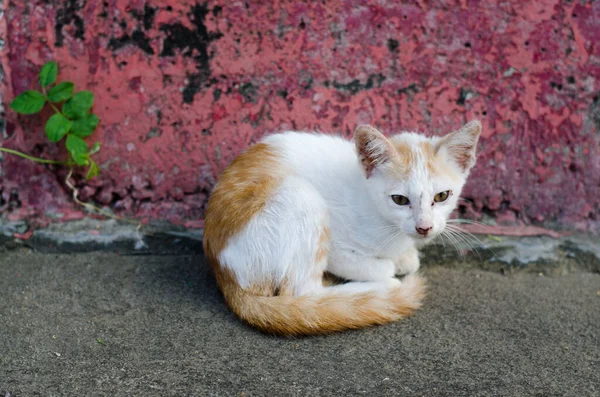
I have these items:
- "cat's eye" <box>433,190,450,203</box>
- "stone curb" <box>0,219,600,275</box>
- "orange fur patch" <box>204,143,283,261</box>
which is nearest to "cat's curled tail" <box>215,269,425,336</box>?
"orange fur patch" <box>204,143,283,261</box>

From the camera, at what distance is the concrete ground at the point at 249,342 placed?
199 cm

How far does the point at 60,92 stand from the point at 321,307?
166cm

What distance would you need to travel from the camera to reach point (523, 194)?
314cm

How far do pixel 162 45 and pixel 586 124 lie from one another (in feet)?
7.25

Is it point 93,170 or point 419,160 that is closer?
point 419,160

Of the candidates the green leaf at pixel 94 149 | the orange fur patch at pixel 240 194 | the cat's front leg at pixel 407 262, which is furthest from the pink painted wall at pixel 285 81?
the cat's front leg at pixel 407 262

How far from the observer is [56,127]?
285 centimetres

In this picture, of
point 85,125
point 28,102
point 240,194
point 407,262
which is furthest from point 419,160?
point 28,102

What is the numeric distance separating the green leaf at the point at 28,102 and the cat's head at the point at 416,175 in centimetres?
159

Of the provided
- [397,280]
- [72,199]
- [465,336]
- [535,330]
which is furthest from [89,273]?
[535,330]

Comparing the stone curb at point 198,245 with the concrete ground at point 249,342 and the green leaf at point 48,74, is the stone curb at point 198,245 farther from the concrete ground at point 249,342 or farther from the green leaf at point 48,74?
the green leaf at point 48,74

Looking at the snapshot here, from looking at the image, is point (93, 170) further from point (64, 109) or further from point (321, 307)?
point (321, 307)

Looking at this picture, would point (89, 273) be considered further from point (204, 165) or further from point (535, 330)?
point (535, 330)

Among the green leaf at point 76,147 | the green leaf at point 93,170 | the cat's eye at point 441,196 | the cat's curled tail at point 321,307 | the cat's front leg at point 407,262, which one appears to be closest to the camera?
the cat's curled tail at point 321,307
